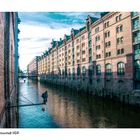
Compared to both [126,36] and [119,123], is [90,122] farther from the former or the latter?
[126,36]

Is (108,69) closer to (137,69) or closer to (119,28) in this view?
(119,28)

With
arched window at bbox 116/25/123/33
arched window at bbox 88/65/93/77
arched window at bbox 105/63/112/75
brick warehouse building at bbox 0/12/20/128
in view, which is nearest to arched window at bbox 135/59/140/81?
arched window at bbox 116/25/123/33

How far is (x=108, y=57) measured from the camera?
33625 mm

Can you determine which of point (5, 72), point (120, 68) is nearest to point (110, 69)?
point (120, 68)

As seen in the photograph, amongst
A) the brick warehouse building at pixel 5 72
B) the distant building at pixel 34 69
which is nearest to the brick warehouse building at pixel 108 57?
the brick warehouse building at pixel 5 72

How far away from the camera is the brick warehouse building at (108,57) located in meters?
26.4

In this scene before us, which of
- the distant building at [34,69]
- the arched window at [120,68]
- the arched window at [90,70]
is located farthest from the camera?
the distant building at [34,69]

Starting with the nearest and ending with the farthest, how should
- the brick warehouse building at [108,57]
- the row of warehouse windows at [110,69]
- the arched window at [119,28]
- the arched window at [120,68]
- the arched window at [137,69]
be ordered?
1. the arched window at [137,69]
2. the brick warehouse building at [108,57]
3. the arched window at [120,68]
4. the row of warehouse windows at [110,69]
5. the arched window at [119,28]

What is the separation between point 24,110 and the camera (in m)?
23.0

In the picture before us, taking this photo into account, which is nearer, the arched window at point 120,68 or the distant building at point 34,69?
the arched window at point 120,68

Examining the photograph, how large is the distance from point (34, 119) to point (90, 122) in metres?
5.61

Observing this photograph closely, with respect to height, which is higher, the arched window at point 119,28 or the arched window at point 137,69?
the arched window at point 119,28

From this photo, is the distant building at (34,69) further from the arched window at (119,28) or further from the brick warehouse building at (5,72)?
the brick warehouse building at (5,72)
